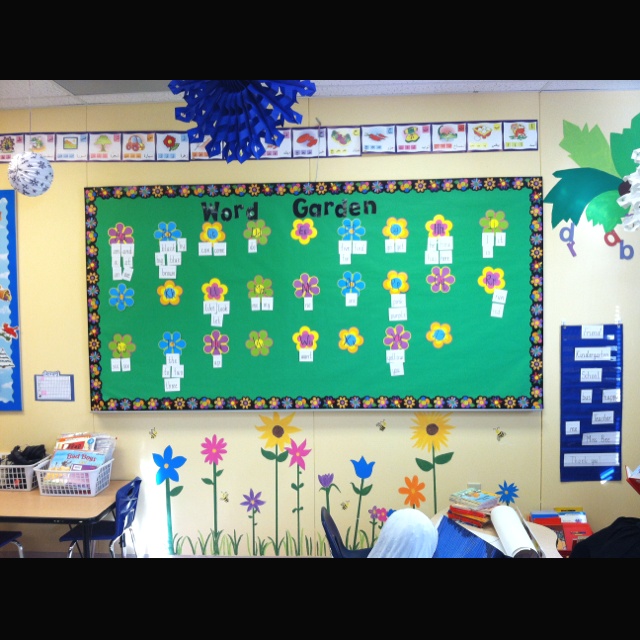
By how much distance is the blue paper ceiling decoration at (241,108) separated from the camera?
4.14 ft

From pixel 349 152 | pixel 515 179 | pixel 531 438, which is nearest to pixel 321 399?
pixel 531 438

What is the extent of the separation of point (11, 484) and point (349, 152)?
296 centimetres

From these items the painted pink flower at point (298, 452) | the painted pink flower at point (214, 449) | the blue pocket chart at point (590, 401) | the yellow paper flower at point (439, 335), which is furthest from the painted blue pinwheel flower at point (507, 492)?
the painted pink flower at point (214, 449)

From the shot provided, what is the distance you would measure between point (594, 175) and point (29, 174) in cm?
333

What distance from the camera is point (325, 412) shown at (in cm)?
347

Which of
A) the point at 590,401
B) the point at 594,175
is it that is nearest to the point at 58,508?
the point at 590,401

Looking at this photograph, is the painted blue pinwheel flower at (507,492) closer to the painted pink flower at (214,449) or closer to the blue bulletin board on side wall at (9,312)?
the painted pink flower at (214,449)

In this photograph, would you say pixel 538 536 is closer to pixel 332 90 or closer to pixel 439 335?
pixel 439 335

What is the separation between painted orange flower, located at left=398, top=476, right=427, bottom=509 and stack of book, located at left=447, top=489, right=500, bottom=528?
461mm

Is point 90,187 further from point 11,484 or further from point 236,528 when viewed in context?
point 236,528

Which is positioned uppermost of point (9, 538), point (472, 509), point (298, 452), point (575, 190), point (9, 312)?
point (575, 190)

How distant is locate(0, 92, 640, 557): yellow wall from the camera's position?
11.0 feet

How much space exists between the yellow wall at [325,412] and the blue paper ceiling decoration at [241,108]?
2052 mm

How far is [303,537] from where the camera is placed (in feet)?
11.5
